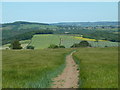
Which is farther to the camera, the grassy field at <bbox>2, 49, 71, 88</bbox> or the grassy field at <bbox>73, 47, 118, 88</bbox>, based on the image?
the grassy field at <bbox>2, 49, 71, 88</bbox>

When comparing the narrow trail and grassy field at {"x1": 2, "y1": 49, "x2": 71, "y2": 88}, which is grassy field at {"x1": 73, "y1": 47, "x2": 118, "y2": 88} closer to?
the narrow trail

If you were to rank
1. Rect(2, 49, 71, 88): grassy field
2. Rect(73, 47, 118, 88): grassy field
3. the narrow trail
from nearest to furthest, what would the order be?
Rect(73, 47, 118, 88): grassy field < Rect(2, 49, 71, 88): grassy field < the narrow trail

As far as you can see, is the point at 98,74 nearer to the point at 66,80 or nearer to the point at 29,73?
the point at 66,80

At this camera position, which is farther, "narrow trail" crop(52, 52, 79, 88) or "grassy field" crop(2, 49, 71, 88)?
"narrow trail" crop(52, 52, 79, 88)

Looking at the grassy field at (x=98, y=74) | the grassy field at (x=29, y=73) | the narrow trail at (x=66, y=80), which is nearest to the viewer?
the grassy field at (x=98, y=74)

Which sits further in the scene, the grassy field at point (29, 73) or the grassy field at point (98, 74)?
the grassy field at point (29, 73)

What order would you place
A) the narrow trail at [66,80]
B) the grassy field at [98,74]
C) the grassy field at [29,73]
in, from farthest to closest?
the narrow trail at [66,80] < the grassy field at [29,73] < the grassy field at [98,74]

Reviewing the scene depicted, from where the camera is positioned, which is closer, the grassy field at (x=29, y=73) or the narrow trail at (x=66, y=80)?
the grassy field at (x=29, y=73)

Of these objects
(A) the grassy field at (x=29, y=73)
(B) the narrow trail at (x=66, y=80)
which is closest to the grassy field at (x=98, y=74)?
(B) the narrow trail at (x=66, y=80)

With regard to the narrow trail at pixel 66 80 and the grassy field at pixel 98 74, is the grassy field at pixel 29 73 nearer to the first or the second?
the narrow trail at pixel 66 80

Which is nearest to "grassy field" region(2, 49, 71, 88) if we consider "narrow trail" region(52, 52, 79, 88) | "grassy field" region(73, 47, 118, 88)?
"narrow trail" region(52, 52, 79, 88)

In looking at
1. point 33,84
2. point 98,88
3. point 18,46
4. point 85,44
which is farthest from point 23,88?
point 85,44

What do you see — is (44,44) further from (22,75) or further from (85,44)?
(22,75)

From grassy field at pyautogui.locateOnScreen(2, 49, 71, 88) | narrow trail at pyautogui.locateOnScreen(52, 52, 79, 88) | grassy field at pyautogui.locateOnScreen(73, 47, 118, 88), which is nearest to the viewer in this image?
grassy field at pyautogui.locateOnScreen(73, 47, 118, 88)
